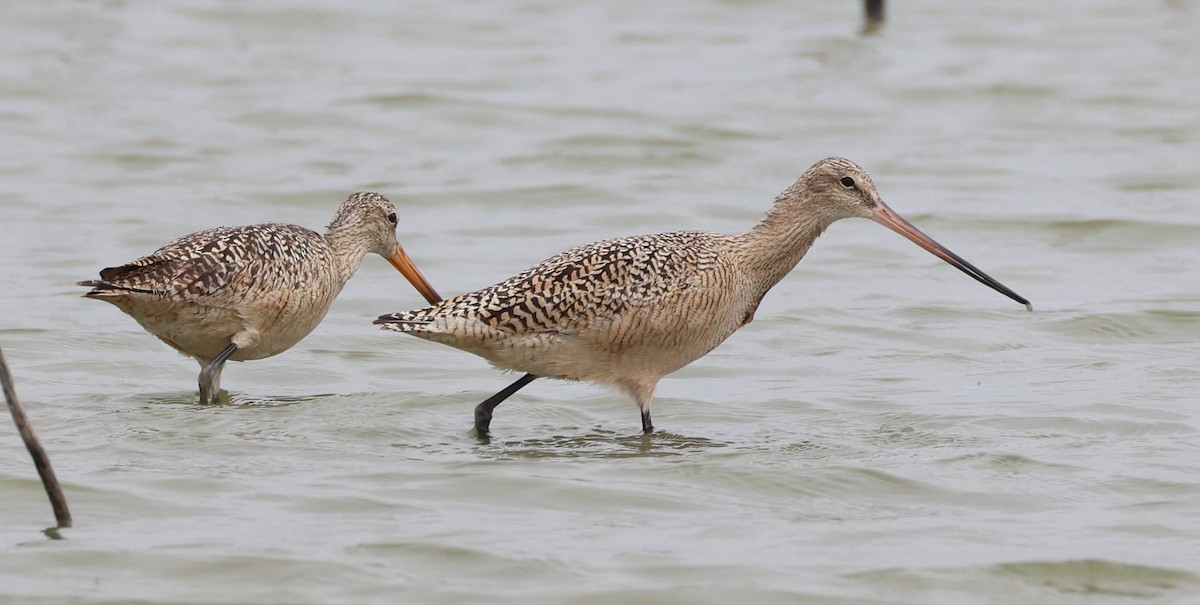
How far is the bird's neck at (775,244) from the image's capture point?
25.3ft

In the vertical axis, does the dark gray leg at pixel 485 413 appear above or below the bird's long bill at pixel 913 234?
below

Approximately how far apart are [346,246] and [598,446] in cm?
177

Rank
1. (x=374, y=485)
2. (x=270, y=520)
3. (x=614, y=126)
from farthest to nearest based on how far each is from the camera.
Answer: (x=614, y=126) → (x=374, y=485) → (x=270, y=520)

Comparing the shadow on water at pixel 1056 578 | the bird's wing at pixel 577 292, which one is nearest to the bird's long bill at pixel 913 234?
the bird's wing at pixel 577 292

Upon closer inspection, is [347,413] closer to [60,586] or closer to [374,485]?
[374,485]

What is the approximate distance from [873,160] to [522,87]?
145 inches

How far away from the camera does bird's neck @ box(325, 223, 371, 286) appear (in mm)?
8547

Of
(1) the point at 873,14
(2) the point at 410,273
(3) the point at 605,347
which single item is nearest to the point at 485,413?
(3) the point at 605,347

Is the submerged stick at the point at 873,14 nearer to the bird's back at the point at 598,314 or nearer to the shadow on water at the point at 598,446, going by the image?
the shadow on water at the point at 598,446

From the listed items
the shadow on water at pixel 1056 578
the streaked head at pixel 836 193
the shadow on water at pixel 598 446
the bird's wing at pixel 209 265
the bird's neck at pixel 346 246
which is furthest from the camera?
the bird's neck at pixel 346 246

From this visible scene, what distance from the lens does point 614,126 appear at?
15500 millimetres

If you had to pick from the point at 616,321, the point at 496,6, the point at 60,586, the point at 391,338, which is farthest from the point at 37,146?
the point at 60,586

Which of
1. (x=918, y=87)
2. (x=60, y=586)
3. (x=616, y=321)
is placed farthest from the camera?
(x=918, y=87)

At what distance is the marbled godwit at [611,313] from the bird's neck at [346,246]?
1216 mm
